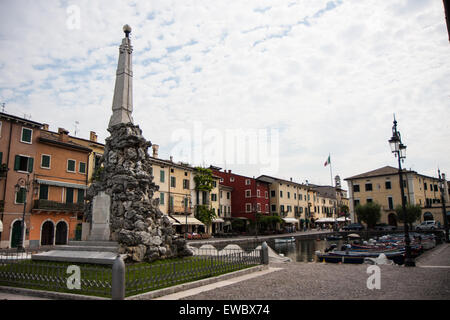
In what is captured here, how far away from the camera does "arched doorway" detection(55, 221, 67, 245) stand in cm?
3400

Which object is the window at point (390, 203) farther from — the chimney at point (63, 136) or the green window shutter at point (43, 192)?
the green window shutter at point (43, 192)

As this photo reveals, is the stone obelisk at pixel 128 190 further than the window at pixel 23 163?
No

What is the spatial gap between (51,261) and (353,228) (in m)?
53.7

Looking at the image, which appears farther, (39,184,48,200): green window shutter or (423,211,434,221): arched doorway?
(423,211,434,221): arched doorway

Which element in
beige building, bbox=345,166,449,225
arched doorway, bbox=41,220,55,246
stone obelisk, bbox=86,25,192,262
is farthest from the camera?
beige building, bbox=345,166,449,225

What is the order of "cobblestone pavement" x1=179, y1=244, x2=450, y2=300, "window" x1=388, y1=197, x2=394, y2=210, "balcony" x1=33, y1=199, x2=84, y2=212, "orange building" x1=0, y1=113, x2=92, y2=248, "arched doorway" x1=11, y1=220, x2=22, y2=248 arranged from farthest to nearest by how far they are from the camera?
"window" x1=388, y1=197, x2=394, y2=210
"balcony" x1=33, y1=199, x2=84, y2=212
"orange building" x1=0, y1=113, x2=92, y2=248
"arched doorway" x1=11, y1=220, x2=22, y2=248
"cobblestone pavement" x1=179, y1=244, x2=450, y2=300

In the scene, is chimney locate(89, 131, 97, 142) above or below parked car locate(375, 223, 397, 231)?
above

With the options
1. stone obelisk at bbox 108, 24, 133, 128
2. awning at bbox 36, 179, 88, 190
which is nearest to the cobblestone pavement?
stone obelisk at bbox 108, 24, 133, 128

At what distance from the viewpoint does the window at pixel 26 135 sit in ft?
103

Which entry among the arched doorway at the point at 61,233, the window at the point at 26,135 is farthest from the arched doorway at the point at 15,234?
the window at the point at 26,135

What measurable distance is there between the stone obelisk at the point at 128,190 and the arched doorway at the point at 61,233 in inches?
843

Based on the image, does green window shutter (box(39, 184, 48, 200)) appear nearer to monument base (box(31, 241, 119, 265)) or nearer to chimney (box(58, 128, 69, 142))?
chimney (box(58, 128, 69, 142))

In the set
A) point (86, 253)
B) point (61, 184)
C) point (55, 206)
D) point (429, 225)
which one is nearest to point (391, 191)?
point (429, 225)
